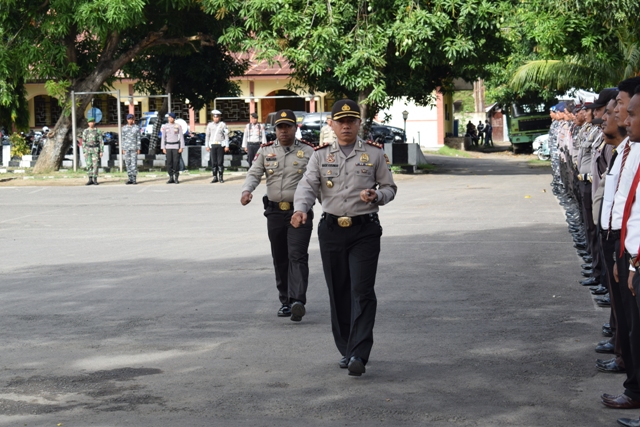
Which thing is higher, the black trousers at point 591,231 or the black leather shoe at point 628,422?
the black trousers at point 591,231

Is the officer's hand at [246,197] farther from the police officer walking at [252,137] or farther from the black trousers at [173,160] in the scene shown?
the police officer walking at [252,137]

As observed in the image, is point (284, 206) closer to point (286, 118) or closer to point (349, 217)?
point (286, 118)

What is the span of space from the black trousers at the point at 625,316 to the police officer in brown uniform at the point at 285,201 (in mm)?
3116

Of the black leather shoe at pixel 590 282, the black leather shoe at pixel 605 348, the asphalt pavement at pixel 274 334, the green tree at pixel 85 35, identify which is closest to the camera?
the asphalt pavement at pixel 274 334

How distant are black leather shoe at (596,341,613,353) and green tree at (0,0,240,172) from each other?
22.5 meters

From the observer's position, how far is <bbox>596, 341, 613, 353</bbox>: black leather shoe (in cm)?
760

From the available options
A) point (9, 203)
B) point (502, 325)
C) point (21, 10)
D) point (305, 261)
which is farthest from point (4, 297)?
point (21, 10)

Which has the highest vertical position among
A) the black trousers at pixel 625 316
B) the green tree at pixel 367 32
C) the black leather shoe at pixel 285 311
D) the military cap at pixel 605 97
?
the green tree at pixel 367 32

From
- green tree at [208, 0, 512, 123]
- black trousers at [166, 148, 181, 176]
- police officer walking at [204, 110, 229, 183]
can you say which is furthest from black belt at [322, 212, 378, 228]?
police officer walking at [204, 110, 229, 183]

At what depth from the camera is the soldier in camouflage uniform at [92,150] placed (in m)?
27.2

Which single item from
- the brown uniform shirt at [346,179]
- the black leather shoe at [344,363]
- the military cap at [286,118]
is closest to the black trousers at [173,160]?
the military cap at [286,118]

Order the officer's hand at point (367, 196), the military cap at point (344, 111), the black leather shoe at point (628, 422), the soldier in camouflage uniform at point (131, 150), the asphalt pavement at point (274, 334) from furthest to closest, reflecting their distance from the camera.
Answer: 1. the soldier in camouflage uniform at point (131, 150)
2. the military cap at point (344, 111)
3. the officer's hand at point (367, 196)
4. the asphalt pavement at point (274, 334)
5. the black leather shoe at point (628, 422)

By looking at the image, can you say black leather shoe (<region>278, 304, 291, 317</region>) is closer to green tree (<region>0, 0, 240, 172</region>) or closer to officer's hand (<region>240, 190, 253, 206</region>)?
officer's hand (<region>240, 190, 253, 206</region>)

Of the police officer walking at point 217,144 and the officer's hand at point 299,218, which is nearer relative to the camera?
the officer's hand at point 299,218
